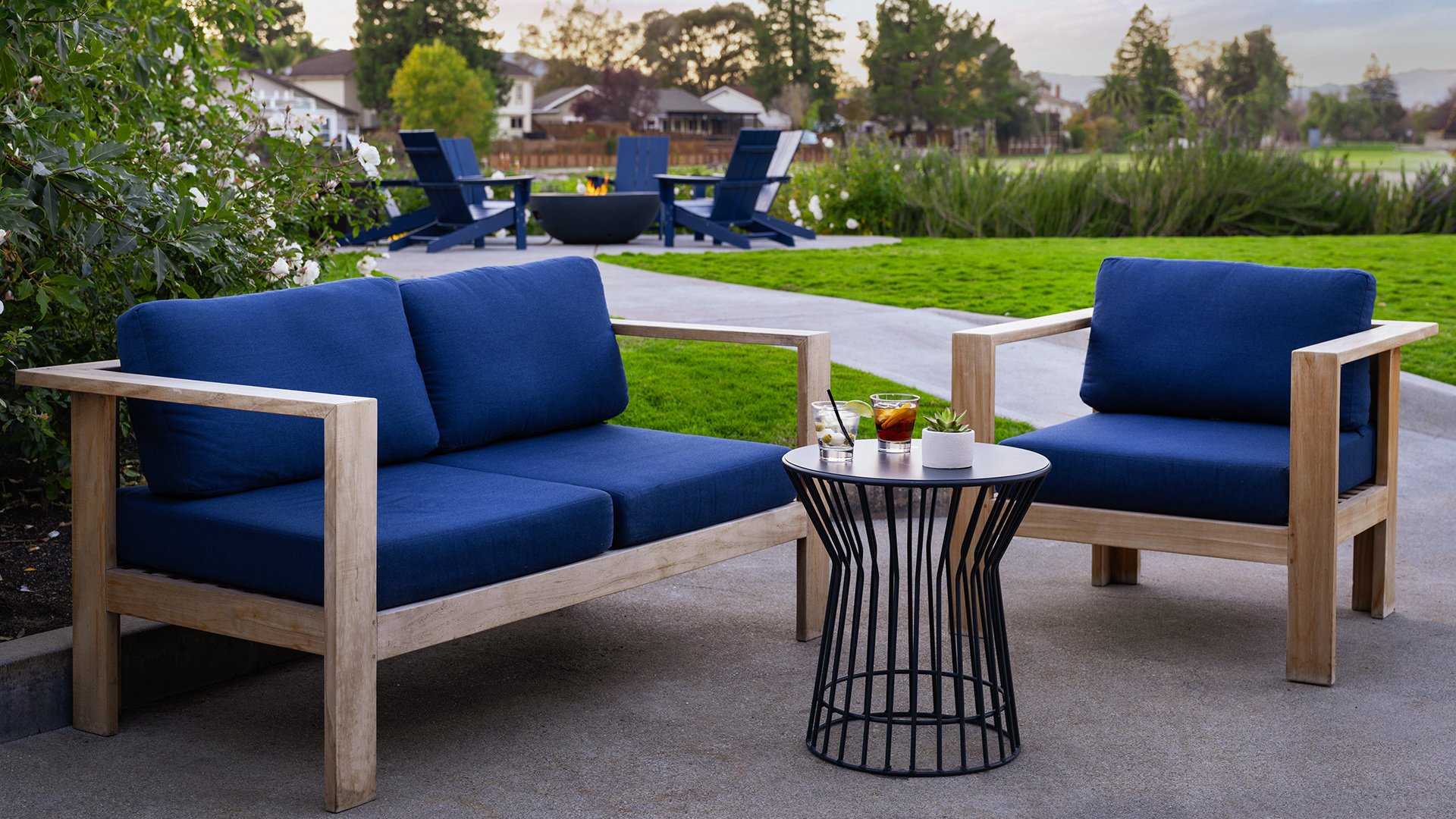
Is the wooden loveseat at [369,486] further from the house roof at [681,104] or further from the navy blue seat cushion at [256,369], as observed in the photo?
the house roof at [681,104]

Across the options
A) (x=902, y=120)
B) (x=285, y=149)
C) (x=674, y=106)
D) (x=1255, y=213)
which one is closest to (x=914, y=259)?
(x=1255, y=213)

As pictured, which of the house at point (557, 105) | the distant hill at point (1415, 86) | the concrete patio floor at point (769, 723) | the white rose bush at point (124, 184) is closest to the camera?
the concrete patio floor at point (769, 723)

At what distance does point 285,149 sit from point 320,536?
239cm

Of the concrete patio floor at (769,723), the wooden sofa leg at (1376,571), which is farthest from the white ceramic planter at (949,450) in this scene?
the wooden sofa leg at (1376,571)

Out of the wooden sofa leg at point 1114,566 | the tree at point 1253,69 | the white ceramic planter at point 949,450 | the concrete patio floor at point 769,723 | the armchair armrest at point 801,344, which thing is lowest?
the concrete patio floor at point 769,723

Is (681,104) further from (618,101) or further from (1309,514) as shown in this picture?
(1309,514)

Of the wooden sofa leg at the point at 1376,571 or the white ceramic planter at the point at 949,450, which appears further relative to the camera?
the wooden sofa leg at the point at 1376,571

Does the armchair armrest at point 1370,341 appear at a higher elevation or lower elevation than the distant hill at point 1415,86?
lower

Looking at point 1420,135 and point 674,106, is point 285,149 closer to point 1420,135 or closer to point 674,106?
point 1420,135

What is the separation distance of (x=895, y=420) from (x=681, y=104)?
79831 millimetres

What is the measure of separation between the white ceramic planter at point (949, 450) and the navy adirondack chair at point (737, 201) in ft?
32.0

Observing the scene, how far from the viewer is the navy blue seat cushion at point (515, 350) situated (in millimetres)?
3398

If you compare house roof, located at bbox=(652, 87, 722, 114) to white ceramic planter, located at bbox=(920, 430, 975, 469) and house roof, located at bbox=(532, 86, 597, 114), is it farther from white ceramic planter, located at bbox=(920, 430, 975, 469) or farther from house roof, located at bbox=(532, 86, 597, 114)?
white ceramic planter, located at bbox=(920, 430, 975, 469)

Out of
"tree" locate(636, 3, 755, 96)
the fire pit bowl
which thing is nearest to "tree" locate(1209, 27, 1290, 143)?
the fire pit bowl
